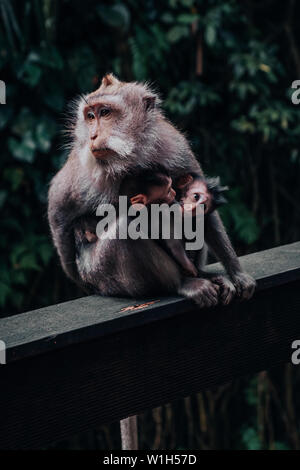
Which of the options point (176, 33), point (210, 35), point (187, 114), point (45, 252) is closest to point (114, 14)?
point (176, 33)

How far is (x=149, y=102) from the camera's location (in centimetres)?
230

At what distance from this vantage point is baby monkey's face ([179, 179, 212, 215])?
221 centimetres

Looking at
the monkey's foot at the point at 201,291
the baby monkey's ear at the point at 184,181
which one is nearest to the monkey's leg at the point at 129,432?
the monkey's foot at the point at 201,291

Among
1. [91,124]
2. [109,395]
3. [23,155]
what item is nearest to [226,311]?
[109,395]

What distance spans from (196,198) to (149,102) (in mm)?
391

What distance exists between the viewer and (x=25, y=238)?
147 inches

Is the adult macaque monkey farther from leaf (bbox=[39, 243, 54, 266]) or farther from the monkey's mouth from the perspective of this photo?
leaf (bbox=[39, 243, 54, 266])

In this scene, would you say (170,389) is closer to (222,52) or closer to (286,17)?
(222,52)

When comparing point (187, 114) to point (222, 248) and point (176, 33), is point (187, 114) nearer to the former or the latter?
point (176, 33)

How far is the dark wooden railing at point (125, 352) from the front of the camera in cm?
159

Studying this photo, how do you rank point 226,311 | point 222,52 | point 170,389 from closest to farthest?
point 170,389 < point 226,311 < point 222,52

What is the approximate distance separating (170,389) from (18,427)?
479 mm

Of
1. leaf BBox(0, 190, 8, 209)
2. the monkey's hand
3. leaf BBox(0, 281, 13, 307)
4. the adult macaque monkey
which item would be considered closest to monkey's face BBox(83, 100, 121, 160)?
the adult macaque monkey

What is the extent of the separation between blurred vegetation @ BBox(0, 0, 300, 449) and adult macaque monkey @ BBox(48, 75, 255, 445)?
1350mm
